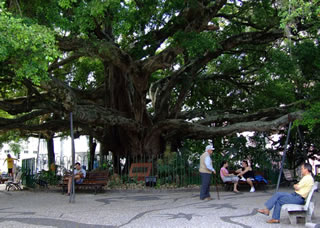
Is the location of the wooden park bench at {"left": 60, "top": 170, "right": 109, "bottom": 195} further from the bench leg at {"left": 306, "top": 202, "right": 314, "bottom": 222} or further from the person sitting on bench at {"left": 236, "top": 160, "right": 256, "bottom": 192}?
the bench leg at {"left": 306, "top": 202, "right": 314, "bottom": 222}

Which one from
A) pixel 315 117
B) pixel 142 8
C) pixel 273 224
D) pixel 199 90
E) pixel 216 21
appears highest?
pixel 216 21

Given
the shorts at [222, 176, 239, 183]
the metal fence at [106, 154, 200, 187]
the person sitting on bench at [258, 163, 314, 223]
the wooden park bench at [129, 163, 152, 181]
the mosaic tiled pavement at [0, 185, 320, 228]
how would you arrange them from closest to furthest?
1. the person sitting on bench at [258, 163, 314, 223]
2. the mosaic tiled pavement at [0, 185, 320, 228]
3. the shorts at [222, 176, 239, 183]
4. the metal fence at [106, 154, 200, 187]
5. the wooden park bench at [129, 163, 152, 181]

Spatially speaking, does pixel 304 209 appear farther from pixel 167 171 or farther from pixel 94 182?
pixel 167 171

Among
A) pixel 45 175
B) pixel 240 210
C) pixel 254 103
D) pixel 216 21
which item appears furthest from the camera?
pixel 254 103

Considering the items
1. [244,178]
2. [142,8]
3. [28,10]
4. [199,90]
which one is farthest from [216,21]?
[28,10]

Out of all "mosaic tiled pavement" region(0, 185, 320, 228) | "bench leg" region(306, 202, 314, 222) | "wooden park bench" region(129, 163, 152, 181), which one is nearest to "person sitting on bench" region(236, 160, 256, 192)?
"mosaic tiled pavement" region(0, 185, 320, 228)

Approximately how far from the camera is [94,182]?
43.7 feet

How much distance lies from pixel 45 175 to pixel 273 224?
1224 centimetres

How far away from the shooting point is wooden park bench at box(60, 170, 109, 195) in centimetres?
1321

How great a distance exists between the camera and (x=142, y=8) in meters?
13.1

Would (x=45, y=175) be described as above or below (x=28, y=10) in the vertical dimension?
below

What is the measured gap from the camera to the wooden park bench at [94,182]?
1321 cm

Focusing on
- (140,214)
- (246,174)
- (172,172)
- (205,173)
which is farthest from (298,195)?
(172,172)

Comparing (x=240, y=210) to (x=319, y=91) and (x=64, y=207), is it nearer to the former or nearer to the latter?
(x=64, y=207)
